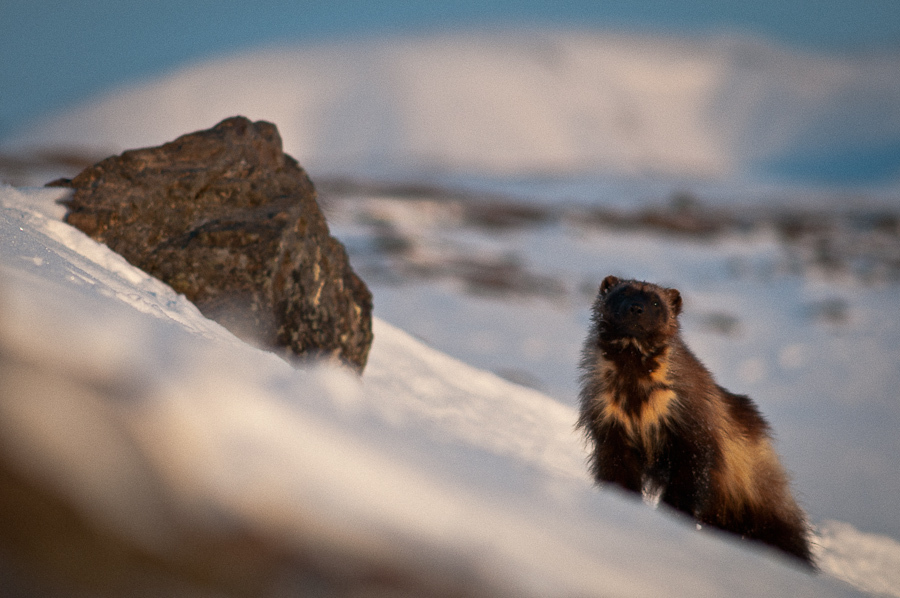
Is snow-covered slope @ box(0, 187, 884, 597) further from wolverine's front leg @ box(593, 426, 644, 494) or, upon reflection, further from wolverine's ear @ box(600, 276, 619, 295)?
wolverine's ear @ box(600, 276, 619, 295)

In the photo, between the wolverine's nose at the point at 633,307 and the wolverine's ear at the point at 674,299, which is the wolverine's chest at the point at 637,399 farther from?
the wolverine's ear at the point at 674,299

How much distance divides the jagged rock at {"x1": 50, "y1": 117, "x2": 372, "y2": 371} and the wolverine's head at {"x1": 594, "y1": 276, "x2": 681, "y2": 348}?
1.68 metres

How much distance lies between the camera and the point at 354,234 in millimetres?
17156

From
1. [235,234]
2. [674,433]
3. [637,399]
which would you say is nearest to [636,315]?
[637,399]

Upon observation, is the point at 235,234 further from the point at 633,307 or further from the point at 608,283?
the point at 633,307

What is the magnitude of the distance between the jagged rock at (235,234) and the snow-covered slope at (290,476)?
7.67 feet

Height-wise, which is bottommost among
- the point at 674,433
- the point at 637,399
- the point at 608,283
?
the point at 674,433

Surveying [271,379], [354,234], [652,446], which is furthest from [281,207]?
[354,234]

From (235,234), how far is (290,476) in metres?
2.99

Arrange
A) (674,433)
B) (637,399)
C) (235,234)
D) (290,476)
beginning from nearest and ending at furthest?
(290,476) → (674,433) → (637,399) → (235,234)

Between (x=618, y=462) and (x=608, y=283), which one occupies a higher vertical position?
(x=608, y=283)

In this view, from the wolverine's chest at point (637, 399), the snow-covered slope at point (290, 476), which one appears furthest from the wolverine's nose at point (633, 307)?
the snow-covered slope at point (290, 476)

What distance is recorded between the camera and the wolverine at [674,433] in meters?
3.20

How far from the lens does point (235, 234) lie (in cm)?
418
